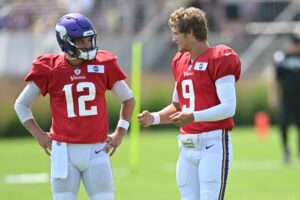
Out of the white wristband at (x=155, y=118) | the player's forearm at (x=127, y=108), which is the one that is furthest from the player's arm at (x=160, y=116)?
the player's forearm at (x=127, y=108)

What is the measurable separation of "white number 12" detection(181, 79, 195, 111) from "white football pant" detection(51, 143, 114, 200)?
77cm

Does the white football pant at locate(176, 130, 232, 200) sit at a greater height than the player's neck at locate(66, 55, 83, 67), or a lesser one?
lesser

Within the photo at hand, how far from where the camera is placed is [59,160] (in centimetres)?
723

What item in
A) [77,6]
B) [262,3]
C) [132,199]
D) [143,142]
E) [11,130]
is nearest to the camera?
[132,199]

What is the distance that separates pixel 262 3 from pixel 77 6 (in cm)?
620

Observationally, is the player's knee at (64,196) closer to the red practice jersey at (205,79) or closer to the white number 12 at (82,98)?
the white number 12 at (82,98)

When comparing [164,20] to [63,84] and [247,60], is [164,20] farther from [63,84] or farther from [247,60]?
[63,84]

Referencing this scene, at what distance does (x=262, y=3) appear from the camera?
29703mm

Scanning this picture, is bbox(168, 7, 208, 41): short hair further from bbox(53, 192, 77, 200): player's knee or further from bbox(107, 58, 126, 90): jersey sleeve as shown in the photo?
bbox(53, 192, 77, 200): player's knee

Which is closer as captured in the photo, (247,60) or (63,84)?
(63,84)

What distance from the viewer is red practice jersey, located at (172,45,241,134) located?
23.2 ft

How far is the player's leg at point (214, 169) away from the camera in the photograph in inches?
278

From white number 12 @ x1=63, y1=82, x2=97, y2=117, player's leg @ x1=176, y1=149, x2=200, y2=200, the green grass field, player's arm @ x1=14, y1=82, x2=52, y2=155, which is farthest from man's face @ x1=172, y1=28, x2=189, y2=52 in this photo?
the green grass field

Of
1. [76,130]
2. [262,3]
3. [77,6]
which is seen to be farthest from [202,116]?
[262,3]
